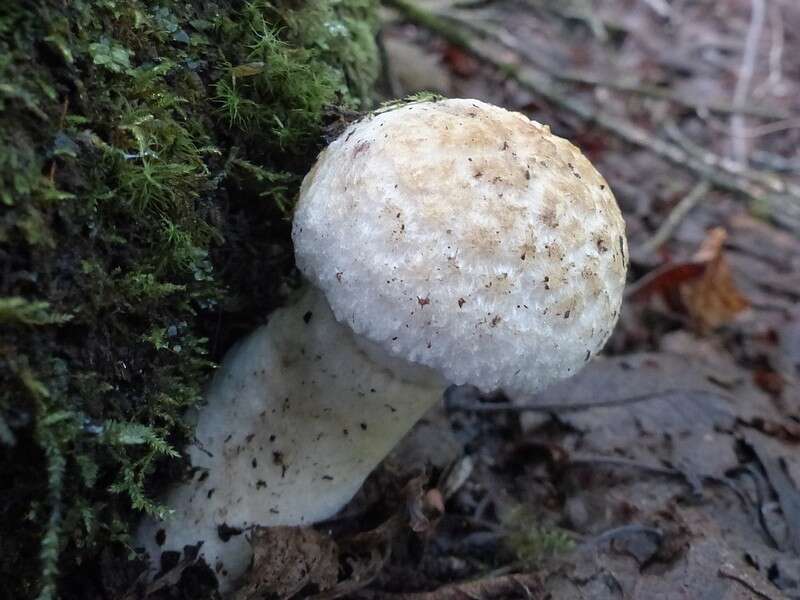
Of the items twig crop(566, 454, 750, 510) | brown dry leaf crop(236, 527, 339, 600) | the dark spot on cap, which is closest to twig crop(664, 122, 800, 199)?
twig crop(566, 454, 750, 510)

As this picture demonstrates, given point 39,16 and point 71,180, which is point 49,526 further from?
point 39,16

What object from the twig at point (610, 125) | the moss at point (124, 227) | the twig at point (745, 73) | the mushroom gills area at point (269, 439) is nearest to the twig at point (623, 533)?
the mushroom gills area at point (269, 439)

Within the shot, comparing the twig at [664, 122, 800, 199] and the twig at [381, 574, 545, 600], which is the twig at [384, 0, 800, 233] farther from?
the twig at [381, 574, 545, 600]

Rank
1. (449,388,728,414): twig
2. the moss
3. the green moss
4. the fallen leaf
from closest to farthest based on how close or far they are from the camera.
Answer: the moss
the green moss
(449,388,728,414): twig
the fallen leaf

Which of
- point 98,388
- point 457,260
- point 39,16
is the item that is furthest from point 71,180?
point 457,260

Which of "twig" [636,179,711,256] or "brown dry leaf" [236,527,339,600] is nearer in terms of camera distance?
"brown dry leaf" [236,527,339,600]

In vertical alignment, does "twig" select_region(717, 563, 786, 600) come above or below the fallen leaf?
above

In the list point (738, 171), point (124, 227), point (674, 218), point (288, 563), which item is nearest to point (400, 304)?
point (124, 227)
